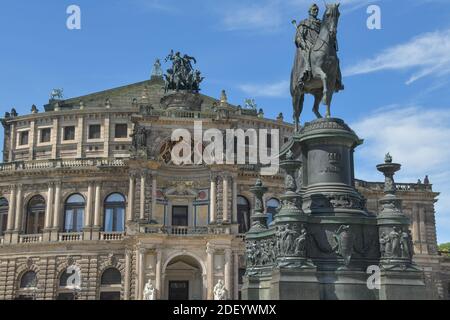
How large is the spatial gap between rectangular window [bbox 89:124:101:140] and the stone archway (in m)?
16.8

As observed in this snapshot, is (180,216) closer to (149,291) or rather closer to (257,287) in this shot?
(149,291)

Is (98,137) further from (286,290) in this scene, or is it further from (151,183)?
(286,290)

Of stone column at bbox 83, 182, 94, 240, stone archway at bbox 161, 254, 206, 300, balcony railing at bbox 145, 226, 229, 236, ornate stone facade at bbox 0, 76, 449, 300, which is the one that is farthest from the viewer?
stone column at bbox 83, 182, 94, 240

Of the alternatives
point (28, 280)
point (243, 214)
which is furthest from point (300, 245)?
point (28, 280)

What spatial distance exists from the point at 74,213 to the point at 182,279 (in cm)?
1109

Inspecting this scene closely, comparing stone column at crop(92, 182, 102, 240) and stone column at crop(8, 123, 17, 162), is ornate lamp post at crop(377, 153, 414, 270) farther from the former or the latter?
stone column at crop(8, 123, 17, 162)

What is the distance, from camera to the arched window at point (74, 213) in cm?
5072

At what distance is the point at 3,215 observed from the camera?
52500mm

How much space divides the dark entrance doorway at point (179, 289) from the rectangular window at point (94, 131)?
1755 cm

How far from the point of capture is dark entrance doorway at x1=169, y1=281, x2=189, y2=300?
47.9 meters

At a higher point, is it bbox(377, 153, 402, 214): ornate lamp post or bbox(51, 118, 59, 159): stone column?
bbox(51, 118, 59, 159): stone column

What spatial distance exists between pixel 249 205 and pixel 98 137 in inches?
678

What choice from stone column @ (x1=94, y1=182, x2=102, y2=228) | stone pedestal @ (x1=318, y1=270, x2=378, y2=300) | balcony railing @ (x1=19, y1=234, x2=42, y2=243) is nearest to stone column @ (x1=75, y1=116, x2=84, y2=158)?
stone column @ (x1=94, y1=182, x2=102, y2=228)

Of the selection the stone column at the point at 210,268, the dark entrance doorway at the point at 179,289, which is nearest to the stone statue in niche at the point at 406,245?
the stone column at the point at 210,268
